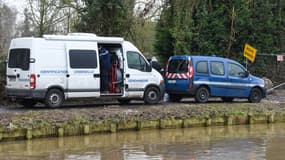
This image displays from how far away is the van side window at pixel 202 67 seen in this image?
2250 cm

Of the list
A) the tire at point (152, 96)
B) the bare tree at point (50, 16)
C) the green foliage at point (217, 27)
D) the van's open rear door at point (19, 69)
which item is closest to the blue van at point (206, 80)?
the tire at point (152, 96)

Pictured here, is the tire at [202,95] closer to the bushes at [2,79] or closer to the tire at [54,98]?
the tire at [54,98]

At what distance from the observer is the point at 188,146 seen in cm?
1468

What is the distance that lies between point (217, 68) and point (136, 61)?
3764 millimetres

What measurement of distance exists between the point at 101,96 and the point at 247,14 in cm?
1518

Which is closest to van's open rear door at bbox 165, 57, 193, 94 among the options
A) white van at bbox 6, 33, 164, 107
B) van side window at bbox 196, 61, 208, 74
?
van side window at bbox 196, 61, 208, 74

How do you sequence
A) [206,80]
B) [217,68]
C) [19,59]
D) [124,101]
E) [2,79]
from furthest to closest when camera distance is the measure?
1. [217,68]
2. [206,80]
3. [124,101]
4. [2,79]
5. [19,59]

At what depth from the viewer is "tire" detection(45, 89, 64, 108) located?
18925mm

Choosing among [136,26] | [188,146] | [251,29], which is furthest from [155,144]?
[251,29]

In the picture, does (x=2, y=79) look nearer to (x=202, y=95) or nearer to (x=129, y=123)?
(x=129, y=123)

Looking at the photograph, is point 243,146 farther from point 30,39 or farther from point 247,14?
point 247,14

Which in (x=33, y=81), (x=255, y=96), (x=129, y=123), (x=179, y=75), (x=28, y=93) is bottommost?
(x=129, y=123)

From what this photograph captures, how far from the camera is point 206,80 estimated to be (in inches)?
891

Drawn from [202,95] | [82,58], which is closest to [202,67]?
[202,95]
